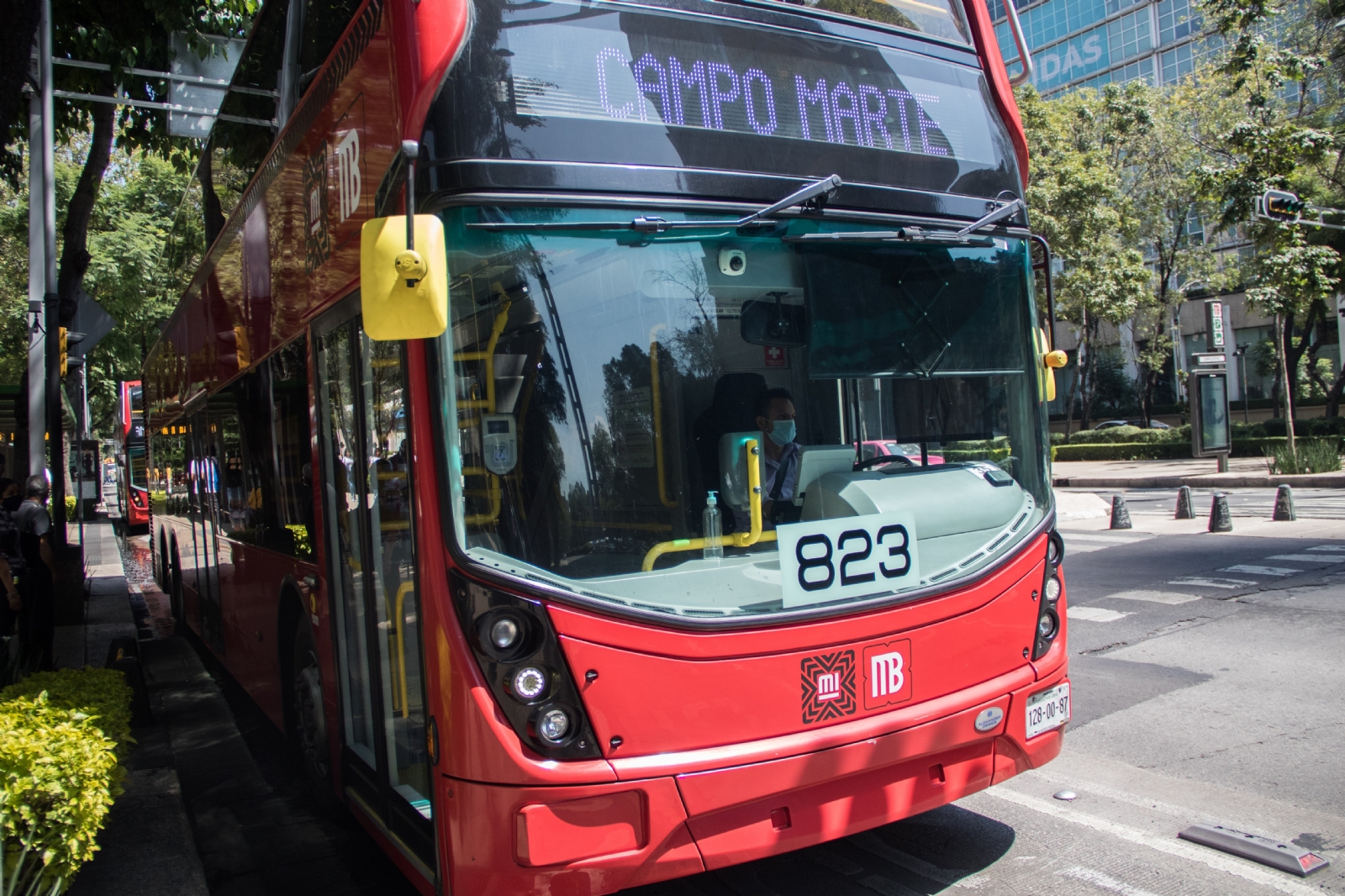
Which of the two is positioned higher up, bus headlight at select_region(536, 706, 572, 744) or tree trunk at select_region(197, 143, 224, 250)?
tree trunk at select_region(197, 143, 224, 250)

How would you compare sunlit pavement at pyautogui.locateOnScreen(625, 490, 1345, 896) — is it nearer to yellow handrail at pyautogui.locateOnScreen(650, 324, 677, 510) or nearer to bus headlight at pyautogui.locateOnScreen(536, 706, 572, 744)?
bus headlight at pyautogui.locateOnScreen(536, 706, 572, 744)

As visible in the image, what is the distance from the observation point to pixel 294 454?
539 centimetres

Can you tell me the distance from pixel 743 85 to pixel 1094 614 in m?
7.39

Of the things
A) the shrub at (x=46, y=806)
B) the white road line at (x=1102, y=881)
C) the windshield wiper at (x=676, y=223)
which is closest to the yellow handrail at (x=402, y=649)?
the shrub at (x=46, y=806)

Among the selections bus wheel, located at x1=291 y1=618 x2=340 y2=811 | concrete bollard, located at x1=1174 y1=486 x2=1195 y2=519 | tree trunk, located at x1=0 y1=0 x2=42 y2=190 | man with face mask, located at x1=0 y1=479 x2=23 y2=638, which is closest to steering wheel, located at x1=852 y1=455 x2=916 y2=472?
bus wheel, located at x1=291 y1=618 x2=340 y2=811

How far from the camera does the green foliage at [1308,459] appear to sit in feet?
70.9

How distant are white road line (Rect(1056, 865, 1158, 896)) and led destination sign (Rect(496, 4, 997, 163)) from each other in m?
2.93

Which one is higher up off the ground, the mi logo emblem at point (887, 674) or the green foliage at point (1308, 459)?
the mi logo emblem at point (887, 674)

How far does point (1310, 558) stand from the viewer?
37.6ft

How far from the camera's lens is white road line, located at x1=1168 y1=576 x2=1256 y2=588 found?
10.3m

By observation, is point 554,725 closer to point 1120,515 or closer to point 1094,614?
point 1094,614

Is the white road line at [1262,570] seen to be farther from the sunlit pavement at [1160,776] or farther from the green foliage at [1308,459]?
the green foliage at [1308,459]

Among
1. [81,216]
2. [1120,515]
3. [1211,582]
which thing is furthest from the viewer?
[1120,515]

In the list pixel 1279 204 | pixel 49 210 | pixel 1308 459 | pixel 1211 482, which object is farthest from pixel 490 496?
pixel 1211 482
